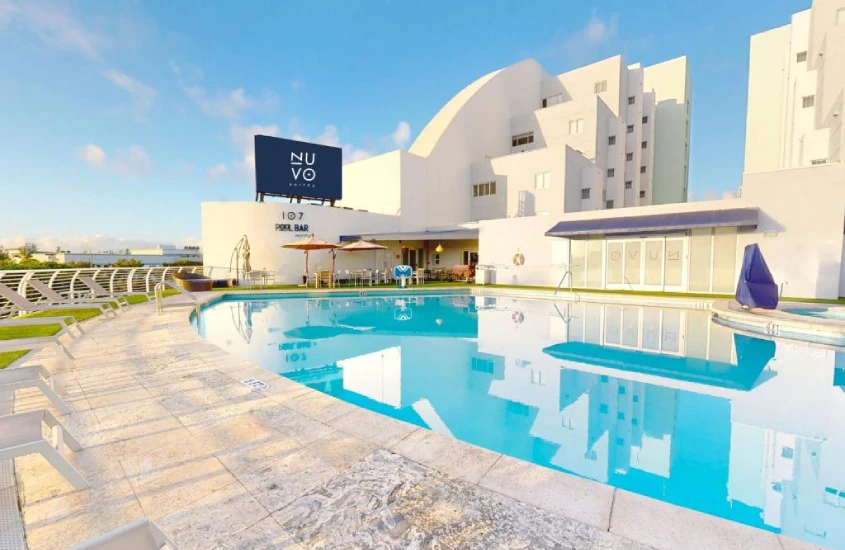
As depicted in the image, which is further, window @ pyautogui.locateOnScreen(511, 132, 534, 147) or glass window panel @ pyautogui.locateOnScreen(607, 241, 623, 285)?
window @ pyautogui.locateOnScreen(511, 132, 534, 147)

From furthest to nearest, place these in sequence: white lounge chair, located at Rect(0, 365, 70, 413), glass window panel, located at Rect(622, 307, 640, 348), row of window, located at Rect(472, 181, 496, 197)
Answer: row of window, located at Rect(472, 181, 496, 197) < glass window panel, located at Rect(622, 307, 640, 348) < white lounge chair, located at Rect(0, 365, 70, 413)

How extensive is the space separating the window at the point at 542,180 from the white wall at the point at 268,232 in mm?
12061

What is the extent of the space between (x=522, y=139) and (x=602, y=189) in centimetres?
752

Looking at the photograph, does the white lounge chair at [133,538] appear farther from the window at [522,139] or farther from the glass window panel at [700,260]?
the window at [522,139]

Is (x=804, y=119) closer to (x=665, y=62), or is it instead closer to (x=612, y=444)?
(x=665, y=62)

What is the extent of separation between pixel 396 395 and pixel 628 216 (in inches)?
534

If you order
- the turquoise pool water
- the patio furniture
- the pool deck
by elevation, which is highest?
the patio furniture

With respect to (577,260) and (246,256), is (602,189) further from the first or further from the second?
(246,256)

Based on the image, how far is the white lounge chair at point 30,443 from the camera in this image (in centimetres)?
172

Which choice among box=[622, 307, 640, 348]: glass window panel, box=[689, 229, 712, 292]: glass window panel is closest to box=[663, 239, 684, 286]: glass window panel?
box=[689, 229, 712, 292]: glass window panel

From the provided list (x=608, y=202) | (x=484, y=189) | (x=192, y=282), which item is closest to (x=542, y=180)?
(x=484, y=189)

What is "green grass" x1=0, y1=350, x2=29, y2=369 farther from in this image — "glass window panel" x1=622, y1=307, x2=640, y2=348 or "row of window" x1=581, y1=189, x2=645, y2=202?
"row of window" x1=581, y1=189, x2=645, y2=202

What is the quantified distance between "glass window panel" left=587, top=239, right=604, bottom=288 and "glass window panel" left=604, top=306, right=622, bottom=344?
3.82 meters

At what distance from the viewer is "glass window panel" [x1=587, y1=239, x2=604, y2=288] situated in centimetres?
1528
